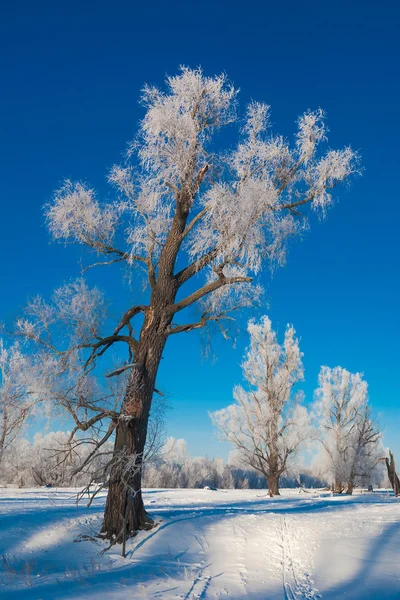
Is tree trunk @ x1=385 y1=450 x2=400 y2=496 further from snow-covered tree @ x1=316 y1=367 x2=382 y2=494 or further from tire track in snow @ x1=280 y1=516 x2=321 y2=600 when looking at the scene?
tire track in snow @ x1=280 y1=516 x2=321 y2=600

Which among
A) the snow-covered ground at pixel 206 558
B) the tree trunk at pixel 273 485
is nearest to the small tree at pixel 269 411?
the tree trunk at pixel 273 485

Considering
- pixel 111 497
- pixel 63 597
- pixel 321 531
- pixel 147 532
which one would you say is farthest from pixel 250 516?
pixel 63 597

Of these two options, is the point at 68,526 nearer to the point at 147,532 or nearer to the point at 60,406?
the point at 147,532

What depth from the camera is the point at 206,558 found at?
271 inches

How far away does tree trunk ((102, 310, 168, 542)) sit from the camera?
306 inches

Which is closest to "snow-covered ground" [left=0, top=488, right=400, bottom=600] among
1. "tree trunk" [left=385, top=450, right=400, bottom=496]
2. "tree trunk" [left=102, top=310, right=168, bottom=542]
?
"tree trunk" [left=102, top=310, right=168, bottom=542]

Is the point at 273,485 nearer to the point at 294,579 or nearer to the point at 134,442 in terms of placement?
the point at 134,442

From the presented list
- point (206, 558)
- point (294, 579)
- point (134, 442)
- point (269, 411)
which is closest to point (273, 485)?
point (269, 411)

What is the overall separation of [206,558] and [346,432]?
28.6 meters

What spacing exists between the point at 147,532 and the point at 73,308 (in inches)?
172

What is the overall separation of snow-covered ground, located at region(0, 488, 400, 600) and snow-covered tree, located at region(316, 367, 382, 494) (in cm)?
2456

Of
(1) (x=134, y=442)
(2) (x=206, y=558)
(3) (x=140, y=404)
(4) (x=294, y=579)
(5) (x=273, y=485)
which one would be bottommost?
(4) (x=294, y=579)

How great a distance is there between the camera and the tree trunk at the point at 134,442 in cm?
777

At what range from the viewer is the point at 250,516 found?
31.1ft
